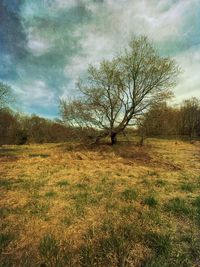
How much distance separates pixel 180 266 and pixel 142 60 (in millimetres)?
14856

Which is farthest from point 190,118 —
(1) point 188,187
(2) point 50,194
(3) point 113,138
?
(2) point 50,194

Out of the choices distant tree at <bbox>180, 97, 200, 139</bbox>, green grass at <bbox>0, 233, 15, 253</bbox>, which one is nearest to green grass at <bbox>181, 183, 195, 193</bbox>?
green grass at <bbox>0, 233, 15, 253</bbox>

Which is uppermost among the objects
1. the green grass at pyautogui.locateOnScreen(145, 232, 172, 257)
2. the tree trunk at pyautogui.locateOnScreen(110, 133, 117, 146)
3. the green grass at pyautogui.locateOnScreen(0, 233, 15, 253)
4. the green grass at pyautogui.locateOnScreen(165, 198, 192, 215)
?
the tree trunk at pyautogui.locateOnScreen(110, 133, 117, 146)

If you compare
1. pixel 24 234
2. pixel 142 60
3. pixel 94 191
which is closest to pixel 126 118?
pixel 142 60

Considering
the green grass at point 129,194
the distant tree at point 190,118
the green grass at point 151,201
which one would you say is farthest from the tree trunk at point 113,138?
the distant tree at point 190,118

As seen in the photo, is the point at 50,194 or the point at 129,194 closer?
the point at 129,194

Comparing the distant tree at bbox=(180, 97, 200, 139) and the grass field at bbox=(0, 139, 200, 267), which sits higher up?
the distant tree at bbox=(180, 97, 200, 139)

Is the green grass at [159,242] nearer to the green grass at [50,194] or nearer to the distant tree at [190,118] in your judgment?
the green grass at [50,194]

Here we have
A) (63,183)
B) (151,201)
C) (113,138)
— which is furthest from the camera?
(113,138)

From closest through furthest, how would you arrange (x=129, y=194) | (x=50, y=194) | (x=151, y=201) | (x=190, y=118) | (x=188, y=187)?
(x=151, y=201) → (x=129, y=194) → (x=50, y=194) → (x=188, y=187) → (x=190, y=118)

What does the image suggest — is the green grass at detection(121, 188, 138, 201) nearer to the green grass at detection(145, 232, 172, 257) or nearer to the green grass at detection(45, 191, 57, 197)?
the green grass at detection(145, 232, 172, 257)

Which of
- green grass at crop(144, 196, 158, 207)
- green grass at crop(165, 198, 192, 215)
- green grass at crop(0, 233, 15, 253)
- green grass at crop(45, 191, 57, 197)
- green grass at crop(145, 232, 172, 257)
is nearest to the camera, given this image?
green grass at crop(145, 232, 172, 257)

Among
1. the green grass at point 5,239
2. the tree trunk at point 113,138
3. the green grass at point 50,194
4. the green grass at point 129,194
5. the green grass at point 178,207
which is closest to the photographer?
the green grass at point 5,239

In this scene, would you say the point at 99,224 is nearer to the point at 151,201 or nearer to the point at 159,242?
the point at 159,242
